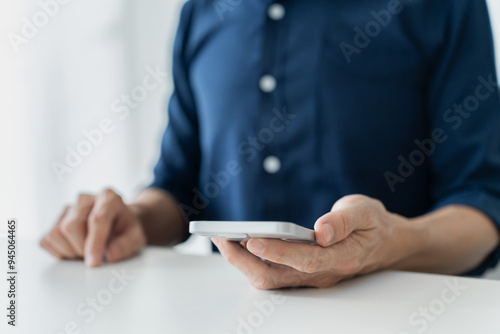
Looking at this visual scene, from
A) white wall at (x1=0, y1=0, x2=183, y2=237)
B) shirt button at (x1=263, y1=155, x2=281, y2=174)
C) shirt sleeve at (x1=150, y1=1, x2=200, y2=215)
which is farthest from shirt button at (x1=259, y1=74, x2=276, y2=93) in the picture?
white wall at (x1=0, y1=0, x2=183, y2=237)

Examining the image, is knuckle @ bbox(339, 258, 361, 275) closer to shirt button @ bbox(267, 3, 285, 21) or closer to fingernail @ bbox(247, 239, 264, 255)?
fingernail @ bbox(247, 239, 264, 255)

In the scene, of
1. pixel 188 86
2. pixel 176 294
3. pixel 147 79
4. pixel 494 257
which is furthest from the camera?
pixel 147 79

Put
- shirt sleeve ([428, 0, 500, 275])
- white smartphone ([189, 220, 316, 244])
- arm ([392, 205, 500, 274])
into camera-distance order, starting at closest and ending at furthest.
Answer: white smartphone ([189, 220, 316, 244]) → arm ([392, 205, 500, 274]) → shirt sleeve ([428, 0, 500, 275])

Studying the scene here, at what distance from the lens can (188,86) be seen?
36.6 inches

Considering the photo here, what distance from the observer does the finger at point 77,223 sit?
636 mm

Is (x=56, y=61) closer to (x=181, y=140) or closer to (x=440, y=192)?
(x=181, y=140)

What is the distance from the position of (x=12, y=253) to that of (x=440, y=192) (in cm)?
64

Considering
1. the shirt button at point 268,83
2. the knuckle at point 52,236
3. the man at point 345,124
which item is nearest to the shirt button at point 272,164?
the man at point 345,124

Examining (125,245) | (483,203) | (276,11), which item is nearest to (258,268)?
(125,245)

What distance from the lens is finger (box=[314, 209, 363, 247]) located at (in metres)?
0.41

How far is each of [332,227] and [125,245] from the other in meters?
0.33

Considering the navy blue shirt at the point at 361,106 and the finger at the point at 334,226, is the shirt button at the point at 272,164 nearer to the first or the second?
the navy blue shirt at the point at 361,106

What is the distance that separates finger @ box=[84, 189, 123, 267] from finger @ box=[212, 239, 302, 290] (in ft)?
0.75

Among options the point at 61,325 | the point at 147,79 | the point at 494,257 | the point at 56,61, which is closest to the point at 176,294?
the point at 61,325
